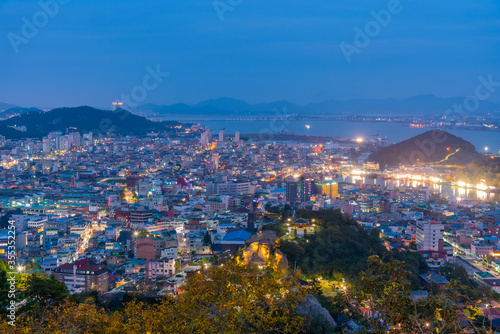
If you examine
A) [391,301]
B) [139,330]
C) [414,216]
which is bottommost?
[414,216]

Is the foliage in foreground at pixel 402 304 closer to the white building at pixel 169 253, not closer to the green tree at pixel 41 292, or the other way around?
the green tree at pixel 41 292

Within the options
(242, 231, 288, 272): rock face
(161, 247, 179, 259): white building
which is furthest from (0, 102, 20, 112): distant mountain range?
(242, 231, 288, 272): rock face

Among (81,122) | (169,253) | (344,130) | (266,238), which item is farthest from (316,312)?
(344,130)

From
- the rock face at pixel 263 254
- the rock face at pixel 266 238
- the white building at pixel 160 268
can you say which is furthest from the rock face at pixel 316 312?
the white building at pixel 160 268

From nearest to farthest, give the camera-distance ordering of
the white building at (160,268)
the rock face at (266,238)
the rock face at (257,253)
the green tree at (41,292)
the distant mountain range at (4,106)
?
the green tree at (41,292) < the rock face at (257,253) < the rock face at (266,238) < the white building at (160,268) < the distant mountain range at (4,106)

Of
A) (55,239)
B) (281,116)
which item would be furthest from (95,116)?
(55,239)

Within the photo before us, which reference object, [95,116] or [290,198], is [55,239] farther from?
[95,116]
